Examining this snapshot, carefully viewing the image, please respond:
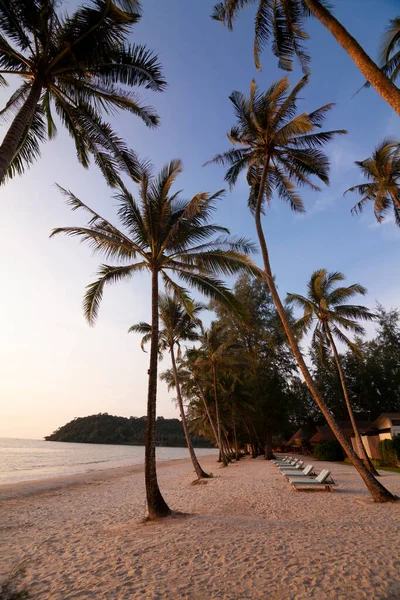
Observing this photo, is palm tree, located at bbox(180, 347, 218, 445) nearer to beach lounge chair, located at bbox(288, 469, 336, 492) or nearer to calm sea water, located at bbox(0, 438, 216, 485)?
beach lounge chair, located at bbox(288, 469, 336, 492)

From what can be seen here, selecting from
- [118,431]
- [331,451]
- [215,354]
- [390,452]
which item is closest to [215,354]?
[215,354]

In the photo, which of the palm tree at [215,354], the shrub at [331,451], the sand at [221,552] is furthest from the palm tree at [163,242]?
the shrub at [331,451]

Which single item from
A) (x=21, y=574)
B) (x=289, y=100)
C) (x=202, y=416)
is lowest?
(x=21, y=574)

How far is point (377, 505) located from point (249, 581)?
18.4 feet

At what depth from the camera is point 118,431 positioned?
112 meters

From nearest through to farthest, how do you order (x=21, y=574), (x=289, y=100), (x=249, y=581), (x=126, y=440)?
(x=249, y=581) < (x=21, y=574) < (x=289, y=100) < (x=126, y=440)

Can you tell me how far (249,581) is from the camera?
380 cm

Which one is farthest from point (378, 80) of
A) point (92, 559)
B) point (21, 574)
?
point (21, 574)

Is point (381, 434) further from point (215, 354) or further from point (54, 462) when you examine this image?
point (54, 462)

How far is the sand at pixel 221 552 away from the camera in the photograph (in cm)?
370

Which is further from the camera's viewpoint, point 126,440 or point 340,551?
point 126,440

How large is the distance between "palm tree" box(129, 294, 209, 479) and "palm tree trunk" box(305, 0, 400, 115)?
11.1 m

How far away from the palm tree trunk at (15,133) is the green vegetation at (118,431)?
115253 mm

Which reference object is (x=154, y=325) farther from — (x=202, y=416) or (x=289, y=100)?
(x=202, y=416)
